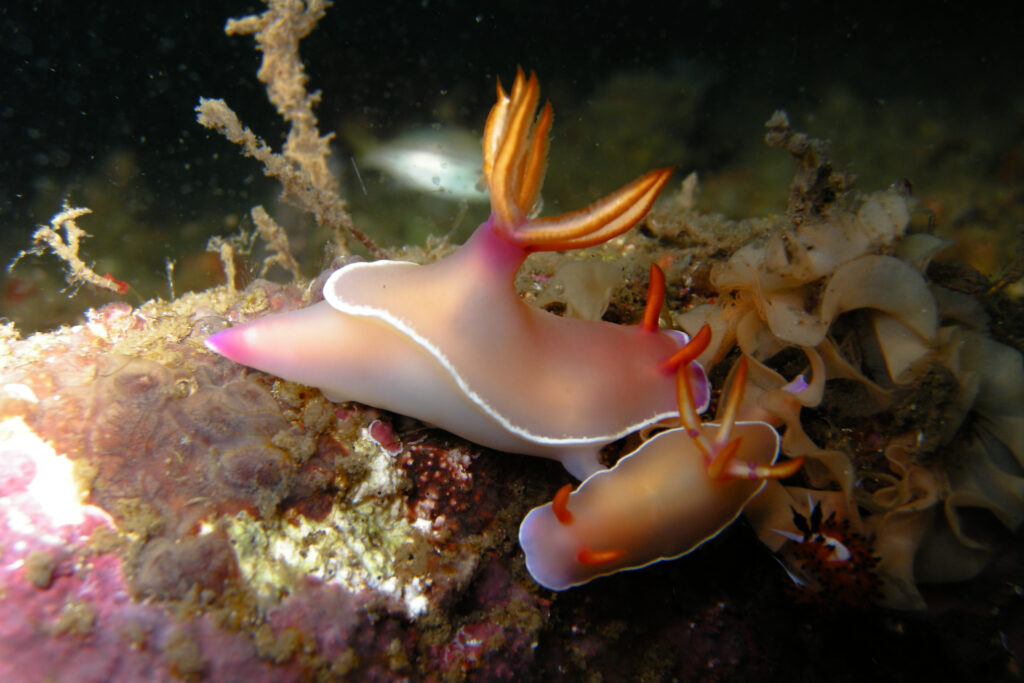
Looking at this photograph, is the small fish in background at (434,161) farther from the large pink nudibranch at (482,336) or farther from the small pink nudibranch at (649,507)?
the small pink nudibranch at (649,507)

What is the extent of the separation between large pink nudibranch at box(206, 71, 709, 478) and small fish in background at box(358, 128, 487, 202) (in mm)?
6331

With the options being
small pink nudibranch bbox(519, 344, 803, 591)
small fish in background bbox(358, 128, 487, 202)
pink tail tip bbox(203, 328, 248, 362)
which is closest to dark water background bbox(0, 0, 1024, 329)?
small fish in background bbox(358, 128, 487, 202)

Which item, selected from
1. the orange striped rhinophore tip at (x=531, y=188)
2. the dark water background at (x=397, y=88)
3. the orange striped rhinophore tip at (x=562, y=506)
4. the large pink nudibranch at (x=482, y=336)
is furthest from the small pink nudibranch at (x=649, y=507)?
the dark water background at (x=397, y=88)

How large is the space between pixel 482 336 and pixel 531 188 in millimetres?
539

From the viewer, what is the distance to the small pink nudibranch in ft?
5.14

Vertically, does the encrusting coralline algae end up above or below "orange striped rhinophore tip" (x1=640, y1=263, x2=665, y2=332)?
below

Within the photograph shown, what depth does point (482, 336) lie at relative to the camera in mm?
1568

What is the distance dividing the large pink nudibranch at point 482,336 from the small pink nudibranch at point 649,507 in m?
0.17

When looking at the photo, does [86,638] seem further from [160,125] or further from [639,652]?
[160,125]

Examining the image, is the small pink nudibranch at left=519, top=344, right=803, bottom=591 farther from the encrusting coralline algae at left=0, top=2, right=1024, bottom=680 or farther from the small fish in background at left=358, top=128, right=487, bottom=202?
the small fish in background at left=358, top=128, right=487, bottom=202

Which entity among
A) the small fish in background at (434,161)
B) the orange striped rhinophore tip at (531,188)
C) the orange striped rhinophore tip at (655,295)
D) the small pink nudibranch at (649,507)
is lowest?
the small fish in background at (434,161)

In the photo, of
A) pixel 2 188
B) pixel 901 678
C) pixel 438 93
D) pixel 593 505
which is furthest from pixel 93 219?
pixel 901 678

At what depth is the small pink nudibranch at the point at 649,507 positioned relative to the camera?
5.14 ft

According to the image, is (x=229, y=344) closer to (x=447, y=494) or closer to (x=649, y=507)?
(x=447, y=494)
